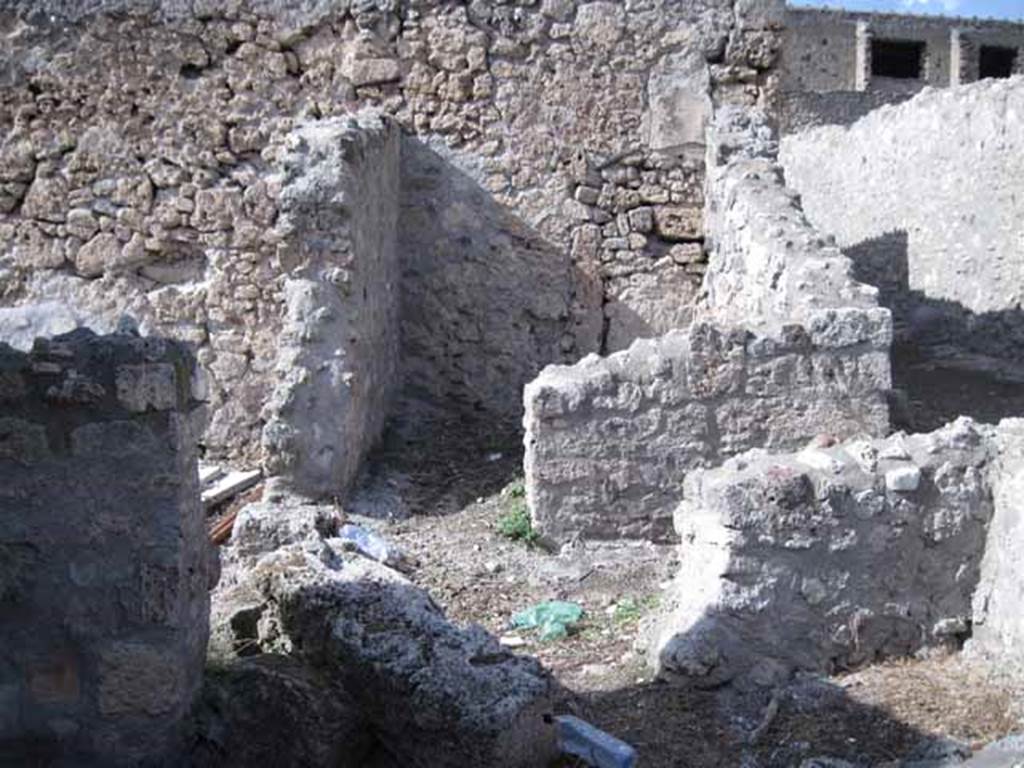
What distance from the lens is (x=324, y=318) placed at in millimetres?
6348

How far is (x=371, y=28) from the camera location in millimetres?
7887

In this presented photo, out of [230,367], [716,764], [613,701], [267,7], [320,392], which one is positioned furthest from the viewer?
[267,7]

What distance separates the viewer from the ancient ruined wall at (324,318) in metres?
6.19

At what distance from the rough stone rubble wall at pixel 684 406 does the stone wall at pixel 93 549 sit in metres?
2.65

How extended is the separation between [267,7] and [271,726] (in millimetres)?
5677

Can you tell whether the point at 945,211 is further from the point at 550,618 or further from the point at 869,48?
the point at 869,48

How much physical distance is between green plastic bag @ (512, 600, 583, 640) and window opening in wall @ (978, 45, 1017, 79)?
23.8m

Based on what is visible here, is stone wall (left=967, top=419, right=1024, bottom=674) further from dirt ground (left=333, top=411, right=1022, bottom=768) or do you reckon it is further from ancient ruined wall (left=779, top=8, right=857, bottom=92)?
ancient ruined wall (left=779, top=8, right=857, bottom=92)

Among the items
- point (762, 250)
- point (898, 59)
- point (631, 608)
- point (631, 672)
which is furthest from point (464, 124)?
point (898, 59)

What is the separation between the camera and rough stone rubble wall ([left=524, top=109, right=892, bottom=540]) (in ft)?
18.8

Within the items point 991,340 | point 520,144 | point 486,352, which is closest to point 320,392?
point 486,352

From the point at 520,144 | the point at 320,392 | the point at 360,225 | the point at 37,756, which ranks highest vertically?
the point at 520,144

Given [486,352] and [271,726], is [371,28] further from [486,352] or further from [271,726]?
[271,726]

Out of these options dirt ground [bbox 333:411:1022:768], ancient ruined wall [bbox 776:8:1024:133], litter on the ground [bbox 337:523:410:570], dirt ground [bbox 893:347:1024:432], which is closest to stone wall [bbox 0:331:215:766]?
dirt ground [bbox 333:411:1022:768]
